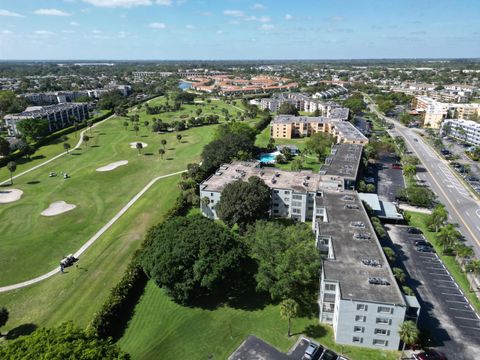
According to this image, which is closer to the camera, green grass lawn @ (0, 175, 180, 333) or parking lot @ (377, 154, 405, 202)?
green grass lawn @ (0, 175, 180, 333)

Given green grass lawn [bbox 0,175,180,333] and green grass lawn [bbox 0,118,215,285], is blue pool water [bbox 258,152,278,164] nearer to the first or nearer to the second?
green grass lawn [bbox 0,118,215,285]

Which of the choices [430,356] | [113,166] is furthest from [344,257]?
[113,166]

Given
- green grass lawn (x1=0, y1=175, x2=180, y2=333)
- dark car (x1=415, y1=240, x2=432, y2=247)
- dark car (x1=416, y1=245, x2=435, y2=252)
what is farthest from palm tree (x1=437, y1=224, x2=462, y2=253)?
green grass lawn (x1=0, y1=175, x2=180, y2=333)

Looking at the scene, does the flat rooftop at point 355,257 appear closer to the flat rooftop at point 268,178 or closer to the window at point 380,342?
the window at point 380,342

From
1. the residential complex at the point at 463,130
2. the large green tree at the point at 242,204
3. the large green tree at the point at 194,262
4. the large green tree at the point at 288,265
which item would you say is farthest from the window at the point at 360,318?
the residential complex at the point at 463,130

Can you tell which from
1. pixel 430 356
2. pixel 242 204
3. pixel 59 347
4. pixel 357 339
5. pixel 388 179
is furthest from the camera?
pixel 388 179

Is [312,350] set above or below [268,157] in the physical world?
below

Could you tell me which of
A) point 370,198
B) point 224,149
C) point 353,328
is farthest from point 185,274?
point 224,149

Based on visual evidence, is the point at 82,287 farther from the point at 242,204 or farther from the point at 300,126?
the point at 300,126
